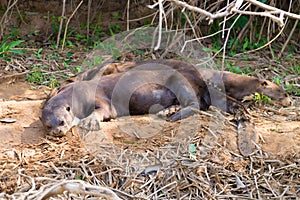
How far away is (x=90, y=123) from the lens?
3.76 meters

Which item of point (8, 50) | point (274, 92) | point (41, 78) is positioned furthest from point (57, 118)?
point (274, 92)

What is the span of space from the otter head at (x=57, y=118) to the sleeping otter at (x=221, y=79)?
0.68m

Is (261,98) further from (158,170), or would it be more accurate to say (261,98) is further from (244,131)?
(158,170)

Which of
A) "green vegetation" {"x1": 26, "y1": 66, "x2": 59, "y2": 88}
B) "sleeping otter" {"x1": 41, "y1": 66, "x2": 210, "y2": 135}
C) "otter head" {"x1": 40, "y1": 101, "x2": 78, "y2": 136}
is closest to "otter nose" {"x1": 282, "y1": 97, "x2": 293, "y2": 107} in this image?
"sleeping otter" {"x1": 41, "y1": 66, "x2": 210, "y2": 135}

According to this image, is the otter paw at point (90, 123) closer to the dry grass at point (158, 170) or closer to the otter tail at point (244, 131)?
the dry grass at point (158, 170)

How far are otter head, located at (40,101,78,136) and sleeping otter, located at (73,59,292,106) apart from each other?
68 centimetres

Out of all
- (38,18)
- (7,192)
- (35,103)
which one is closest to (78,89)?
(35,103)

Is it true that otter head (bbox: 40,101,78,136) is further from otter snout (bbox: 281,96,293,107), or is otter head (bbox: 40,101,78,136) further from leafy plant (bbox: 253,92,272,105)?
otter snout (bbox: 281,96,293,107)

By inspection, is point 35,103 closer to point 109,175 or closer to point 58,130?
point 58,130

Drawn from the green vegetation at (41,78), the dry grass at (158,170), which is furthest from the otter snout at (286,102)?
the green vegetation at (41,78)

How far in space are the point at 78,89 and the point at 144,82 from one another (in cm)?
58

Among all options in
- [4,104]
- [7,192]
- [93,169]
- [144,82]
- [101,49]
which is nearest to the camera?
[7,192]

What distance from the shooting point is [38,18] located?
6.32 metres

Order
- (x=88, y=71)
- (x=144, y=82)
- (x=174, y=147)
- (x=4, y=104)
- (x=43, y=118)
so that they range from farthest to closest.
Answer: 1. (x=88, y=71)
2. (x=144, y=82)
3. (x=4, y=104)
4. (x=43, y=118)
5. (x=174, y=147)
